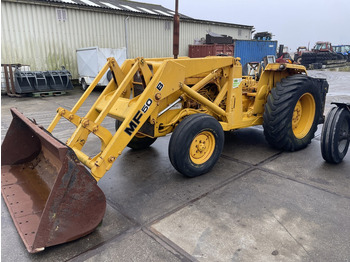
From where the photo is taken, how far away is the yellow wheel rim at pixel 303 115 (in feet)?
16.5

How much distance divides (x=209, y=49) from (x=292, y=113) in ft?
46.1

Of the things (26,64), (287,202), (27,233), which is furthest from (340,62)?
(27,233)

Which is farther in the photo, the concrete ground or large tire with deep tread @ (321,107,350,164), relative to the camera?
large tire with deep tread @ (321,107,350,164)

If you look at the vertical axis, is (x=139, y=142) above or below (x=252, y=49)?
below

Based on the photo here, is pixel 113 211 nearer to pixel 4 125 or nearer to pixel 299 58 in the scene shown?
pixel 4 125

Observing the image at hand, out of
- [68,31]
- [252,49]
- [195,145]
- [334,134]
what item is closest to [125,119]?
[195,145]

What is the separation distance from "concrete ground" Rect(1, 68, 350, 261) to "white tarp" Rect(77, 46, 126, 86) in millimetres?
8121

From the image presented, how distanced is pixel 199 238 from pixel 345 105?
3.01m

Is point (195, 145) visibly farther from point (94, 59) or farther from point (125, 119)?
point (94, 59)

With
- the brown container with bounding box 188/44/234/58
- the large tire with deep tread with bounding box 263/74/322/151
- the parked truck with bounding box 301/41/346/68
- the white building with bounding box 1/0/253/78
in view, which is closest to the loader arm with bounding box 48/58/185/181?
the large tire with deep tread with bounding box 263/74/322/151

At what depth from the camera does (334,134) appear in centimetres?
406

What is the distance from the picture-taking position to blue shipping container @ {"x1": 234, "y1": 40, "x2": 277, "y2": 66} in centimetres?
1942

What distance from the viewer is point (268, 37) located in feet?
91.2

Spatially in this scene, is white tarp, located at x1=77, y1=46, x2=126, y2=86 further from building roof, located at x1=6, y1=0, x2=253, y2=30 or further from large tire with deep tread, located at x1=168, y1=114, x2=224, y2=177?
large tire with deep tread, located at x1=168, y1=114, x2=224, y2=177
